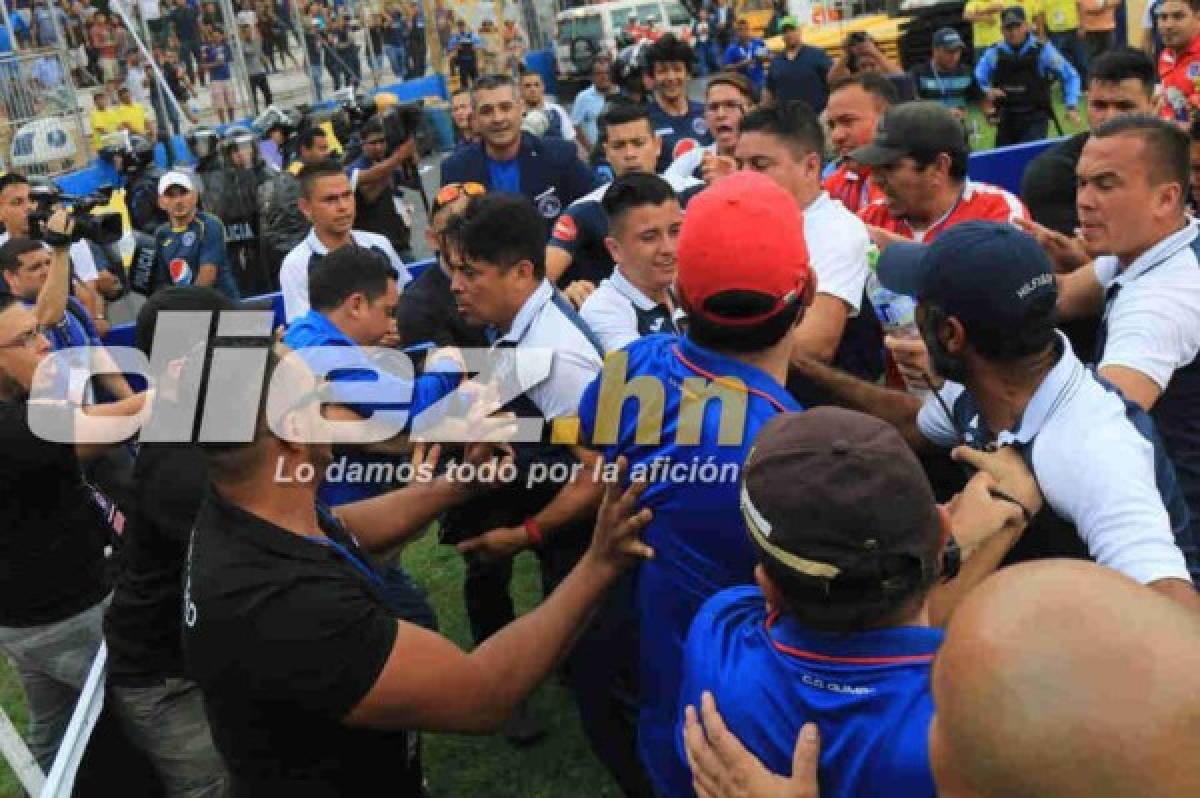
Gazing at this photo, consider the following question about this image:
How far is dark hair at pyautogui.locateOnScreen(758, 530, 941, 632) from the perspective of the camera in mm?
1676

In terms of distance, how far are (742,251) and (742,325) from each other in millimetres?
161

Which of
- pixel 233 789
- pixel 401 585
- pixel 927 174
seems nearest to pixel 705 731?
pixel 233 789

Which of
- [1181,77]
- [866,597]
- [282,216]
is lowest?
[282,216]

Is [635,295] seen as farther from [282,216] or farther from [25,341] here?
[282,216]

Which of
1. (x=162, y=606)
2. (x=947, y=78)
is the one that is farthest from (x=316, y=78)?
(x=162, y=606)

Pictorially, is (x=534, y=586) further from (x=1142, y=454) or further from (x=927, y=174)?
(x=1142, y=454)

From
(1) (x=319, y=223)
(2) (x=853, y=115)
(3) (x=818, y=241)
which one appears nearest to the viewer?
(3) (x=818, y=241)

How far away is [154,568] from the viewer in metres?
3.11

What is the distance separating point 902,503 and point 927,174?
2572 mm

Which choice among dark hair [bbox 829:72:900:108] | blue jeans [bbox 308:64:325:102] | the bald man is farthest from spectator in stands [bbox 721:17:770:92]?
the bald man

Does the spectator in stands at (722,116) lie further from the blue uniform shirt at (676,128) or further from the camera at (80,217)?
the camera at (80,217)

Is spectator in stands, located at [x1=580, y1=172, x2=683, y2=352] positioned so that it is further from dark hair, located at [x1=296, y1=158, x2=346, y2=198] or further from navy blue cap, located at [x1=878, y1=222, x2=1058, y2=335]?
dark hair, located at [x1=296, y1=158, x2=346, y2=198]

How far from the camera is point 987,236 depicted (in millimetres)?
2410

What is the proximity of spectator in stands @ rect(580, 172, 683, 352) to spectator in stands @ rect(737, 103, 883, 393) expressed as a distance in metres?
0.48
